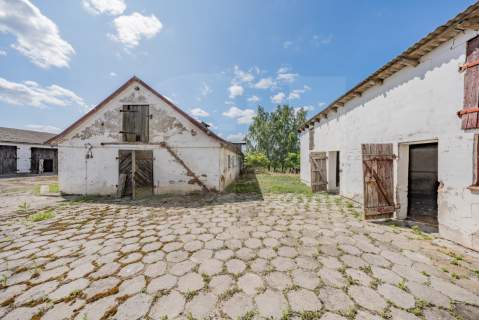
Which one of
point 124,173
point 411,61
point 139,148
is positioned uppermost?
point 411,61

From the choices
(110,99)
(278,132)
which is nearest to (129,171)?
(110,99)

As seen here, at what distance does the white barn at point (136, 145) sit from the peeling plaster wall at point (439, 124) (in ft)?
20.0

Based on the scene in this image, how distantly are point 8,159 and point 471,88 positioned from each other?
29959 mm

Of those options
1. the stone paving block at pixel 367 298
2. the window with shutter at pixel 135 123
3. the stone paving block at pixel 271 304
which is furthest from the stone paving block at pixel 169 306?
the window with shutter at pixel 135 123

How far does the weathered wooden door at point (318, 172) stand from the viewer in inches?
347

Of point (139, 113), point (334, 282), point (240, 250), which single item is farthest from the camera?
point (139, 113)

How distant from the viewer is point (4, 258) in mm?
2988

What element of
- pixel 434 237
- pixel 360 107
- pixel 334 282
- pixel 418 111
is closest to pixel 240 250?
pixel 334 282

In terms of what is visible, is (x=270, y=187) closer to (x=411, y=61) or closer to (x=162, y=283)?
(x=411, y=61)

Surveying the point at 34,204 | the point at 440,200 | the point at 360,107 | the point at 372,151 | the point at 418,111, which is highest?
the point at 360,107

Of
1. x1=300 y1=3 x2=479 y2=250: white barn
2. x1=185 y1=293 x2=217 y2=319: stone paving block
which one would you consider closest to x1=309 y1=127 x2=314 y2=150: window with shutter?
x1=300 y1=3 x2=479 y2=250: white barn

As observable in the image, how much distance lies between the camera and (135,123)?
26.6 ft

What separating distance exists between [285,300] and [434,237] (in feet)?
13.3

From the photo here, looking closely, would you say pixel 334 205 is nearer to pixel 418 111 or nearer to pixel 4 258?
pixel 418 111
